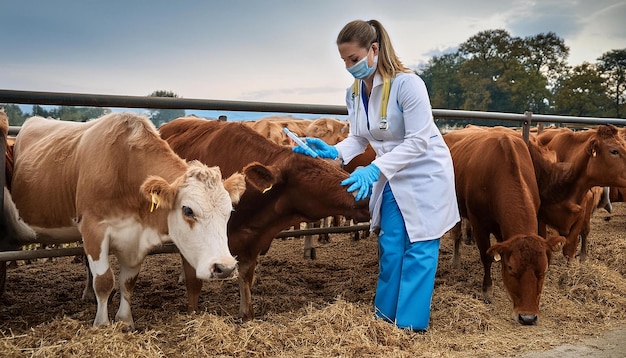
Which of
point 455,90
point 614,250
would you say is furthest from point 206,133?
point 455,90

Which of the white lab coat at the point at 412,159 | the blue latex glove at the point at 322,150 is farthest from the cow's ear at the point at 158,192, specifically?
the white lab coat at the point at 412,159

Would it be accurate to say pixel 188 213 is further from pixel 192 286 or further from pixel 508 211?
pixel 508 211

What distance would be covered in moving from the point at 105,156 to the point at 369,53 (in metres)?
1.91

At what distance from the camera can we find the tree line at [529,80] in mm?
47031

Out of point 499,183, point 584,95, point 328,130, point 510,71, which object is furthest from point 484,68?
point 499,183

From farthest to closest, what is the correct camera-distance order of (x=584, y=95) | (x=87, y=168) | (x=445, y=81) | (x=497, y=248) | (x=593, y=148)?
(x=445, y=81) < (x=584, y=95) < (x=593, y=148) < (x=497, y=248) < (x=87, y=168)

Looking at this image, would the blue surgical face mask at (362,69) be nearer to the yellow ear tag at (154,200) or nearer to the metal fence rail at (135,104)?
the metal fence rail at (135,104)

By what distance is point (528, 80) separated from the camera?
5194cm

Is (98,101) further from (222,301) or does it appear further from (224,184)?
(222,301)

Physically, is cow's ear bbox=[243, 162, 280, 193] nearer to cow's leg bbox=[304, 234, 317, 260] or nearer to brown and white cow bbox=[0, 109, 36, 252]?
brown and white cow bbox=[0, 109, 36, 252]

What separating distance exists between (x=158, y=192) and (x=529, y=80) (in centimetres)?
5389

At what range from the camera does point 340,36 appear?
3816 millimetres

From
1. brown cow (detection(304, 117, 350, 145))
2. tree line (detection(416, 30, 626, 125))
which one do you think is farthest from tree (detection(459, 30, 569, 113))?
brown cow (detection(304, 117, 350, 145))

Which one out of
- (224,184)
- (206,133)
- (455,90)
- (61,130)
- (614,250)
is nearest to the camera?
(224,184)
